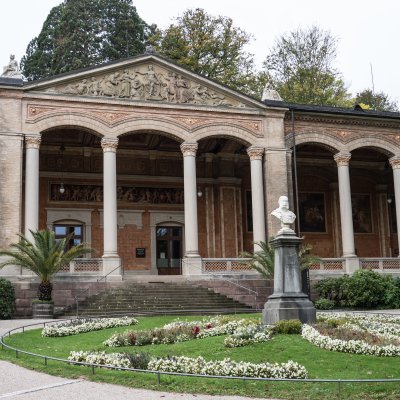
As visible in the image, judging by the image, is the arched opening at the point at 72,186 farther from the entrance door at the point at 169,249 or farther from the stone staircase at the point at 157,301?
the stone staircase at the point at 157,301

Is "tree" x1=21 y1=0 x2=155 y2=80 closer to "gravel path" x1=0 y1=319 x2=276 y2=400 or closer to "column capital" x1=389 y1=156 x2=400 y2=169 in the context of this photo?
"column capital" x1=389 y1=156 x2=400 y2=169

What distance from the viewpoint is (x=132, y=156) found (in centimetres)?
3331

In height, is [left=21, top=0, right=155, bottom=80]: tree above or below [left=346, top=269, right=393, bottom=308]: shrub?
above

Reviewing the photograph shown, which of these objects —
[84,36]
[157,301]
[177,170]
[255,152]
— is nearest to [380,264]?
[255,152]

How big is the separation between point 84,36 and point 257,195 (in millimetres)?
26484

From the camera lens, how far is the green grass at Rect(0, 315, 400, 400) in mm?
8609

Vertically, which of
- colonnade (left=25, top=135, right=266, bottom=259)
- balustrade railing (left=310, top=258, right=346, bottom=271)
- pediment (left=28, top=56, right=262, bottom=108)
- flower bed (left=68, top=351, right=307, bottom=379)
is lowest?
flower bed (left=68, top=351, right=307, bottom=379)

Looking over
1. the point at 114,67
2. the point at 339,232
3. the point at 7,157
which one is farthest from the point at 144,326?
the point at 339,232

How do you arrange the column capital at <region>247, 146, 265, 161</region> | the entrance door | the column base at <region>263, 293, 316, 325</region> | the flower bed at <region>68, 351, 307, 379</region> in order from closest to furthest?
the flower bed at <region>68, 351, 307, 379</region>
the column base at <region>263, 293, 316, 325</region>
the column capital at <region>247, 146, 265, 161</region>
the entrance door

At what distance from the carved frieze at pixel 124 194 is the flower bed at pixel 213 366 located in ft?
72.0

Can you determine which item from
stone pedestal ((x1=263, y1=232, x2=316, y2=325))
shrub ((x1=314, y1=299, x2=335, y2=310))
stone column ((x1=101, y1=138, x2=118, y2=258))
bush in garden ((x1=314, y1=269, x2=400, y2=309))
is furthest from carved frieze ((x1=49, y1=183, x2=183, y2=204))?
stone pedestal ((x1=263, y1=232, x2=316, y2=325))

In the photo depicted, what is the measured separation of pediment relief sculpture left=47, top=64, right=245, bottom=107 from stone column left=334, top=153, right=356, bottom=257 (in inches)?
262

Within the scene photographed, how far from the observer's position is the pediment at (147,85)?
27.2 meters

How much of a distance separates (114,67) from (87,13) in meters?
25.0
